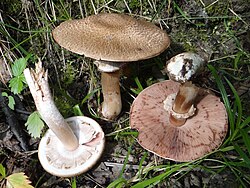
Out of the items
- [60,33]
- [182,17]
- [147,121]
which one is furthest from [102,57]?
[182,17]

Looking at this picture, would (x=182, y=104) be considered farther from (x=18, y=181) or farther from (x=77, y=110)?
(x=18, y=181)

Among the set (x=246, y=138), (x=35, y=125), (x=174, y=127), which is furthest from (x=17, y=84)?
(x=246, y=138)

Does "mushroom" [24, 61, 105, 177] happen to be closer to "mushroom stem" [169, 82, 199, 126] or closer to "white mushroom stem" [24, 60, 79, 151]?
"white mushroom stem" [24, 60, 79, 151]

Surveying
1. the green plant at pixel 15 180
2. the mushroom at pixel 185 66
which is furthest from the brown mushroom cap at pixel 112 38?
the green plant at pixel 15 180

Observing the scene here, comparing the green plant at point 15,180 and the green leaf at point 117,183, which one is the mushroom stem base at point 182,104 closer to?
the green leaf at point 117,183

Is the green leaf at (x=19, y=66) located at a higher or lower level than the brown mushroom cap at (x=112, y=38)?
lower

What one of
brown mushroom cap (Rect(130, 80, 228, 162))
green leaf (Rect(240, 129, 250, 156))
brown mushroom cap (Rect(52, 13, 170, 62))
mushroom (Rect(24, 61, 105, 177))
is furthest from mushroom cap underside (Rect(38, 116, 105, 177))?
green leaf (Rect(240, 129, 250, 156))
